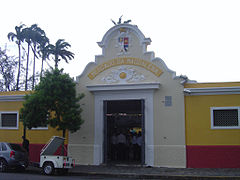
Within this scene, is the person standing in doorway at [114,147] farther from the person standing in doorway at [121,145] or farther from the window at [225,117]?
the window at [225,117]

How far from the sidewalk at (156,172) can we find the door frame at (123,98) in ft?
2.63

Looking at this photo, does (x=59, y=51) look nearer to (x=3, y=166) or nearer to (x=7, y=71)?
(x=7, y=71)

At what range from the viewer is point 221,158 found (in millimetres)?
15039

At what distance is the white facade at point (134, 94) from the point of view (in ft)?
51.9

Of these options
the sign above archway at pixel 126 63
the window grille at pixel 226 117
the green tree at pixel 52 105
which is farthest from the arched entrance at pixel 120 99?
the window grille at pixel 226 117

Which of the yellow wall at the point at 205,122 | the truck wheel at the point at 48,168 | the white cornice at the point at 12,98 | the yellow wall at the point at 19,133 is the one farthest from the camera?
the white cornice at the point at 12,98

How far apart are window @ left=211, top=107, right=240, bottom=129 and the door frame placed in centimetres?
309

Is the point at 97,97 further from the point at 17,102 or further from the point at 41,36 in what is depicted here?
the point at 41,36

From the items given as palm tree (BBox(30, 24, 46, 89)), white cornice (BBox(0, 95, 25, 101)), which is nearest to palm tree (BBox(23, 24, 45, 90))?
palm tree (BBox(30, 24, 46, 89))

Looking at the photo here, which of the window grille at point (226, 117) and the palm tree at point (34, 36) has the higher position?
the palm tree at point (34, 36)

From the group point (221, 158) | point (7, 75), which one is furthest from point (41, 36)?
point (221, 158)

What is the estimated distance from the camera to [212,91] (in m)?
15.5

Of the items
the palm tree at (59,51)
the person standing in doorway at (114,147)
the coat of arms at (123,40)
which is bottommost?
the person standing in doorway at (114,147)

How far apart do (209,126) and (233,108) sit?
4.75 ft
